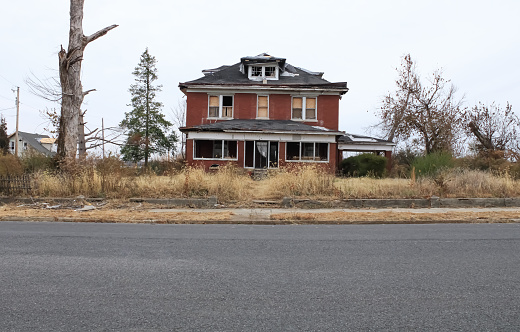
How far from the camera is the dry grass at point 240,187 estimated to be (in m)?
14.3

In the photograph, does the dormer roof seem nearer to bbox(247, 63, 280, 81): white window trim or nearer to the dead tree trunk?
bbox(247, 63, 280, 81): white window trim

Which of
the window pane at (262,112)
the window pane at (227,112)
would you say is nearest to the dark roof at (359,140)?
the window pane at (262,112)

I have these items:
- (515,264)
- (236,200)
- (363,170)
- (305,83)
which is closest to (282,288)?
(515,264)

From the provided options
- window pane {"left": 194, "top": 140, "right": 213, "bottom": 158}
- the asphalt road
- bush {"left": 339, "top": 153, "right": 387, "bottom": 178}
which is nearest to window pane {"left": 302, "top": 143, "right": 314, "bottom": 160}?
bush {"left": 339, "top": 153, "right": 387, "bottom": 178}

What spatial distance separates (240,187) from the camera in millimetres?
14758

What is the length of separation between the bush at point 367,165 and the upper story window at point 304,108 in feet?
17.7

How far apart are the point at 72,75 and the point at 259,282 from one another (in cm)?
1568

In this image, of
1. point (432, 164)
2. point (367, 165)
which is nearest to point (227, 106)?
point (367, 165)

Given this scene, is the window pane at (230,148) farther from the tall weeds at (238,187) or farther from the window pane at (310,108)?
the tall weeds at (238,187)

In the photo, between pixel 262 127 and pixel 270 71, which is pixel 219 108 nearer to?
pixel 262 127

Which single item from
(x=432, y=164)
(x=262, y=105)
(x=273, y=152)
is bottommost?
(x=432, y=164)

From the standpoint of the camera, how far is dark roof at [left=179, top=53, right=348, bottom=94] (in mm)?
30109

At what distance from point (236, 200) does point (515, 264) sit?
909cm

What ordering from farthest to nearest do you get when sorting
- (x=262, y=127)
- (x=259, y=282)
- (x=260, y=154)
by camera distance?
1. (x=260, y=154)
2. (x=262, y=127)
3. (x=259, y=282)
